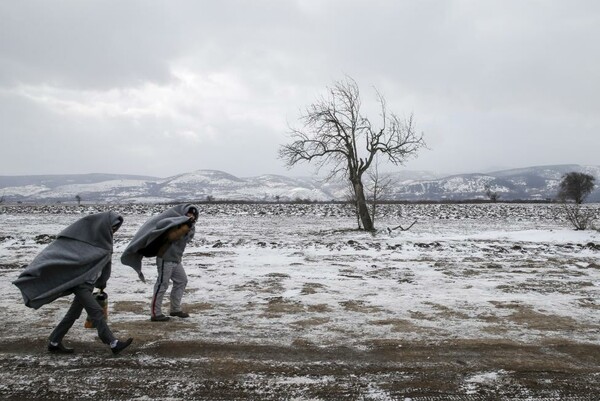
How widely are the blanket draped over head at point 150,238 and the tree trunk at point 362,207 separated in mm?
14585

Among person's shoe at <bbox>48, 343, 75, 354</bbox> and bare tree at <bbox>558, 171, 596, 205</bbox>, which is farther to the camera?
bare tree at <bbox>558, 171, 596, 205</bbox>

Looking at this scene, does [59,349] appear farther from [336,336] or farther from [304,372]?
[336,336]

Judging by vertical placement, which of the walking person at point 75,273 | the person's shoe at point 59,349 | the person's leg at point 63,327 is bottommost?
the person's shoe at point 59,349

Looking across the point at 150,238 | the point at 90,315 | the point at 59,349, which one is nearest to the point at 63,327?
the point at 59,349

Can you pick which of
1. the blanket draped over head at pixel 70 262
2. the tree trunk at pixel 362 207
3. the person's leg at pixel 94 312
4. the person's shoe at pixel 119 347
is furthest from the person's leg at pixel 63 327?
the tree trunk at pixel 362 207

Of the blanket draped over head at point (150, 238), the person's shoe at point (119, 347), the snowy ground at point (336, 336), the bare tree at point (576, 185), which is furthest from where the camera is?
the bare tree at point (576, 185)

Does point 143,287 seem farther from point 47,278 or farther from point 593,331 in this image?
point 593,331

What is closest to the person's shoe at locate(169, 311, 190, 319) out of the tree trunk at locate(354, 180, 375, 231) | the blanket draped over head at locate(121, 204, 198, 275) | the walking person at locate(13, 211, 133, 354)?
the blanket draped over head at locate(121, 204, 198, 275)

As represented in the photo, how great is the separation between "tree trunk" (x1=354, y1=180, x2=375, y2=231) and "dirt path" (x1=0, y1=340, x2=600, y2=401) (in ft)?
48.6

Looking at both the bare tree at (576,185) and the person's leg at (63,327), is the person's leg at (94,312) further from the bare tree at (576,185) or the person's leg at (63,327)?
the bare tree at (576,185)

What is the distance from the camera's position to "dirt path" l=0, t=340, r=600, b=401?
378 cm

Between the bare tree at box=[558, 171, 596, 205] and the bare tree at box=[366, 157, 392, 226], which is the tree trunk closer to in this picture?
the bare tree at box=[366, 157, 392, 226]

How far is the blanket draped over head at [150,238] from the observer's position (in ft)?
19.2

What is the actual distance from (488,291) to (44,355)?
7.46 meters
